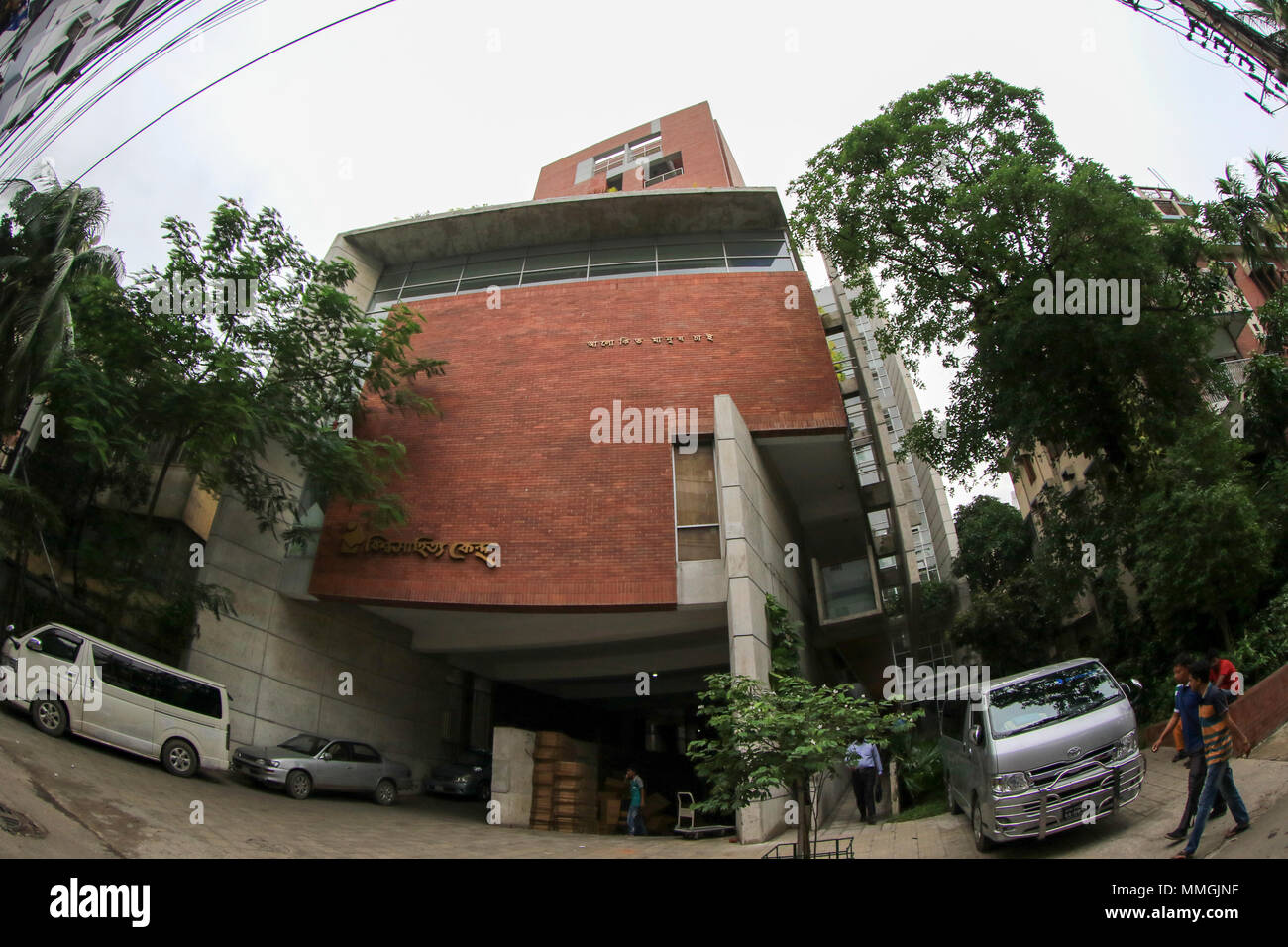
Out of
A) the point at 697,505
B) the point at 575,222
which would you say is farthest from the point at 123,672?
the point at 575,222

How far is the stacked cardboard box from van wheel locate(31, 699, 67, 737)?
896 centimetres

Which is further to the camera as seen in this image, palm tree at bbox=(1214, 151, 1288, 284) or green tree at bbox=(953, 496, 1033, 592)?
green tree at bbox=(953, 496, 1033, 592)

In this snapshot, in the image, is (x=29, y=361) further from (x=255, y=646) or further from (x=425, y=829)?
(x=425, y=829)

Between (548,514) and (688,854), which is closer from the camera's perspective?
(688,854)

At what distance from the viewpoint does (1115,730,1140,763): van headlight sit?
8055mm

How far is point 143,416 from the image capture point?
568 inches

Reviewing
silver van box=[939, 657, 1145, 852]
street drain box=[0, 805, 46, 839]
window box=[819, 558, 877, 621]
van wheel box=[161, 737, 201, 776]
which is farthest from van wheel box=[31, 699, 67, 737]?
window box=[819, 558, 877, 621]

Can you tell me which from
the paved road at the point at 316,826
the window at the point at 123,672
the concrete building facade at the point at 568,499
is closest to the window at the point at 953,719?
the paved road at the point at 316,826

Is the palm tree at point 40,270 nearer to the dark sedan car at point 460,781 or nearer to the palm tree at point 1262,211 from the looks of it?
the dark sedan car at point 460,781

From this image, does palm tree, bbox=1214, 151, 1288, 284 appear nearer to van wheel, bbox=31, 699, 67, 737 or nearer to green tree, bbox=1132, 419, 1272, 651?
green tree, bbox=1132, 419, 1272, 651

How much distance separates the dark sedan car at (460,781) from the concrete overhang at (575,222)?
56.0 feet

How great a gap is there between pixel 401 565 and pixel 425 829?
591 cm

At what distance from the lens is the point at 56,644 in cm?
1180

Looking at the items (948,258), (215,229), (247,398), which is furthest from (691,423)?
(215,229)
